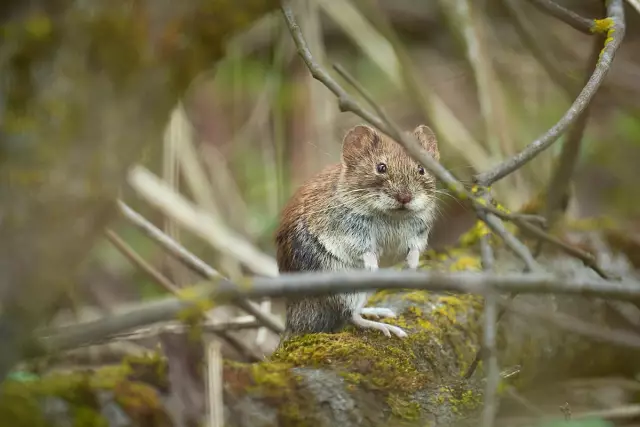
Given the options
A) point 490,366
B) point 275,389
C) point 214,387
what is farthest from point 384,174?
point 490,366

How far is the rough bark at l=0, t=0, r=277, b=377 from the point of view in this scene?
2.02 metres

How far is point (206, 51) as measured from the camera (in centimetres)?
236

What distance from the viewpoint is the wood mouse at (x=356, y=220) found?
11.4ft

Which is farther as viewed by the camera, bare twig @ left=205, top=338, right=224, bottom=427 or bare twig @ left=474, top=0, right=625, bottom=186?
bare twig @ left=474, top=0, right=625, bottom=186

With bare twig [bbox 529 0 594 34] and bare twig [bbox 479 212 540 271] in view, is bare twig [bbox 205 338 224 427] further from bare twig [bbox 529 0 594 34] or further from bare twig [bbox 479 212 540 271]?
bare twig [bbox 529 0 594 34]

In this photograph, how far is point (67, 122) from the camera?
2045 millimetres

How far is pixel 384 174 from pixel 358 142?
265 mm

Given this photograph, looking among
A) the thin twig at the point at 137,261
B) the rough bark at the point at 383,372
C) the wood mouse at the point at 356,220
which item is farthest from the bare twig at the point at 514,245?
the thin twig at the point at 137,261

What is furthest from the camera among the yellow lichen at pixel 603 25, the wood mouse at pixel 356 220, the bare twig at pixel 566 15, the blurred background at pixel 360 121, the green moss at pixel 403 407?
the blurred background at pixel 360 121

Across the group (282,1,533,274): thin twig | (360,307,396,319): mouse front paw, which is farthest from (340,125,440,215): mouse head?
(282,1,533,274): thin twig

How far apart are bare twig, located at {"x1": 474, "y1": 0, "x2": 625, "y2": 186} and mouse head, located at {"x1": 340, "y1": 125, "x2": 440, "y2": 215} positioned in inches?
33.9

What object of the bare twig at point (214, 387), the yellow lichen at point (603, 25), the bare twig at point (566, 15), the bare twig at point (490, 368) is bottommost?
the bare twig at point (214, 387)

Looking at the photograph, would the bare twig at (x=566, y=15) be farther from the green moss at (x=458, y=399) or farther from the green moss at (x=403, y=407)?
the green moss at (x=403, y=407)

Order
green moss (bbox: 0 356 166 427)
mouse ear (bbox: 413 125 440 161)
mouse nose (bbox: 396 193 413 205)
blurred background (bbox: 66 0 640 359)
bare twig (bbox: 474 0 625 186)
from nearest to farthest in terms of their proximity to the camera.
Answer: green moss (bbox: 0 356 166 427), bare twig (bbox: 474 0 625 186), mouse nose (bbox: 396 193 413 205), mouse ear (bbox: 413 125 440 161), blurred background (bbox: 66 0 640 359)
